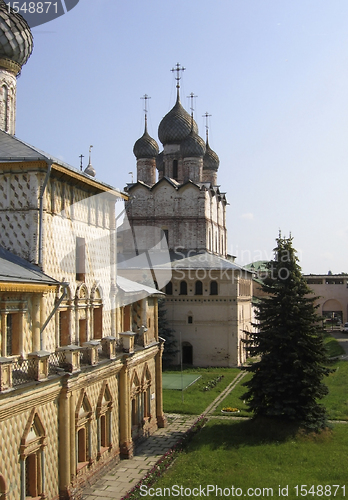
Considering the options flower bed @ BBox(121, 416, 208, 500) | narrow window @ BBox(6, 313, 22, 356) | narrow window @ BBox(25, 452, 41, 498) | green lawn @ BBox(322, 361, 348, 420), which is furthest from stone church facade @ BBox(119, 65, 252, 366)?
narrow window @ BBox(25, 452, 41, 498)

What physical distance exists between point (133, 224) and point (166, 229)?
2039mm

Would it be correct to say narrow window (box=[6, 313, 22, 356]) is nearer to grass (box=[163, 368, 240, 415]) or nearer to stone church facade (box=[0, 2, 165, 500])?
stone church facade (box=[0, 2, 165, 500])

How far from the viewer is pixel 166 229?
33.3 meters

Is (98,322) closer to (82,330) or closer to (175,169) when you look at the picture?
(82,330)

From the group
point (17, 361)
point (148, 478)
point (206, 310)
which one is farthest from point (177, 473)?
point (206, 310)

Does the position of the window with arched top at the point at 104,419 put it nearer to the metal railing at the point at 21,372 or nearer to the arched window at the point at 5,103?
the metal railing at the point at 21,372

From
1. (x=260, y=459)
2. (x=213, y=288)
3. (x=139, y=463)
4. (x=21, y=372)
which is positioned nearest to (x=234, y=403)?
(x=260, y=459)

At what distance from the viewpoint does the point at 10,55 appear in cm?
1390

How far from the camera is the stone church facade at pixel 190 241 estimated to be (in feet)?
99.0

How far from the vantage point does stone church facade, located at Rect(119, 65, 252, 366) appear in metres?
30.2

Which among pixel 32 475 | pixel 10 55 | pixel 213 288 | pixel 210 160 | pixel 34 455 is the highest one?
pixel 210 160

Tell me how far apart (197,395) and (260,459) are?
8578 mm

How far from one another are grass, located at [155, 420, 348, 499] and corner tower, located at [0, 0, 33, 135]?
9.57 m

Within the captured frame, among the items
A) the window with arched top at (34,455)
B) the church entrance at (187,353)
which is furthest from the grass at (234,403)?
the window with arched top at (34,455)
